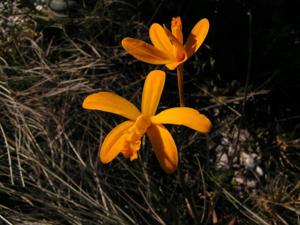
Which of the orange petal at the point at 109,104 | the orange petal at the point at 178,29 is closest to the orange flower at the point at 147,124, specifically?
the orange petal at the point at 109,104

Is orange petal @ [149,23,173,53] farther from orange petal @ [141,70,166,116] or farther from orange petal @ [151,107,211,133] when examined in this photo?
orange petal @ [151,107,211,133]

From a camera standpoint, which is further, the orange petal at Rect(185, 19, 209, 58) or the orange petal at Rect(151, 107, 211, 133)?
the orange petal at Rect(185, 19, 209, 58)

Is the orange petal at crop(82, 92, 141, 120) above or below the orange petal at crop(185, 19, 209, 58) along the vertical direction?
below

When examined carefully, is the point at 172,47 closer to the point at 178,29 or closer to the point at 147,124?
the point at 178,29

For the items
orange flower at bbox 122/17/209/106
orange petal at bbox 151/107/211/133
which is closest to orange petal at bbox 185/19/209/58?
orange flower at bbox 122/17/209/106

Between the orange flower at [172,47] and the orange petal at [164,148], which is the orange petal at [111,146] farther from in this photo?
the orange flower at [172,47]

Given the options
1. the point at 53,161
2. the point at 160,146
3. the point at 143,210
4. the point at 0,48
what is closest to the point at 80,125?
the point at 53,161
